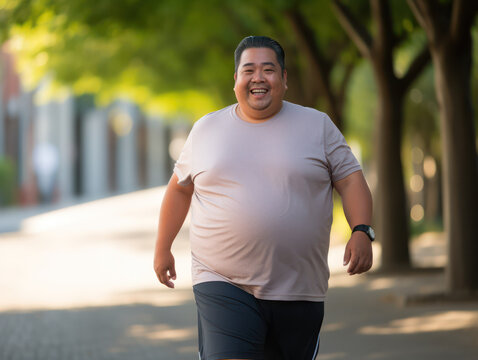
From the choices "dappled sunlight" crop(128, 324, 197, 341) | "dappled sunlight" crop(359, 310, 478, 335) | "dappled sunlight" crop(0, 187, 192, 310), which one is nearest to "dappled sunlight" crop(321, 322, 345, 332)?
"dappled sunlight" crop(359, 310, 478, 335)

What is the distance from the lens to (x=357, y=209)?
4238 mm

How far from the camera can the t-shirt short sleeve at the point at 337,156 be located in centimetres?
420

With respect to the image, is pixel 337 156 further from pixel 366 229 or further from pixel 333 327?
pixel 333 327

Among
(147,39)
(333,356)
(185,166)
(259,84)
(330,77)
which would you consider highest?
(147,39)

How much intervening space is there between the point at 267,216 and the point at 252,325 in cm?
47

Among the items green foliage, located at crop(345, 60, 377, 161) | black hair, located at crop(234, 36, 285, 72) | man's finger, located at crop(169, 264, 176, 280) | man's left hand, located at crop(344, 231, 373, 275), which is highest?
green foliage, located at crop(345, 60, 377, 161)

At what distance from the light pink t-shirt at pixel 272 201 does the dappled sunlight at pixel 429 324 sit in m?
4.80

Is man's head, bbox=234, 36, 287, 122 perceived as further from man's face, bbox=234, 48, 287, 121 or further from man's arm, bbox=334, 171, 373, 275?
man's arm, bbox=334, 171, 373, 275

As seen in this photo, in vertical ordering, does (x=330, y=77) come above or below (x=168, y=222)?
above

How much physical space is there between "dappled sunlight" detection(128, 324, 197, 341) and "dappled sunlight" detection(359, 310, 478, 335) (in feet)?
5.28

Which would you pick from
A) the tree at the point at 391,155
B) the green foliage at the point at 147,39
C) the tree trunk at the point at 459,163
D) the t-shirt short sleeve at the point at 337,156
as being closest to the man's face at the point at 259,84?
the t-shirt short sleeve at the point at 337,156

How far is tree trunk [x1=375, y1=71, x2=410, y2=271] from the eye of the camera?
13516 mm

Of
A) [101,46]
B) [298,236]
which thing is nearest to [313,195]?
[298,236]

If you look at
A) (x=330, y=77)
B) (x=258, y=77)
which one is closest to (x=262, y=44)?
(x=258, y=77)
